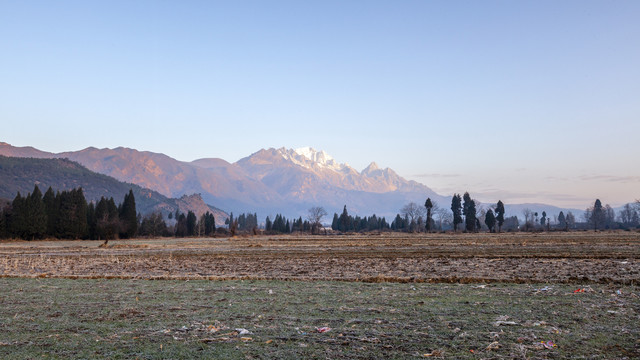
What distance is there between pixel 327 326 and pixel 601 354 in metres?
6.06

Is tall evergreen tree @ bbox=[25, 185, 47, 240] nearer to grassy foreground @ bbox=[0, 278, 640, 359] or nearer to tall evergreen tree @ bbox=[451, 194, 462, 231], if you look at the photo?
grassy foreground @ bbox=[0, 278, 640, 359]

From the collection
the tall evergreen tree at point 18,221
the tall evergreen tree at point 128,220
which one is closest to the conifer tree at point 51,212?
the tall evergreen tree at point 18,221

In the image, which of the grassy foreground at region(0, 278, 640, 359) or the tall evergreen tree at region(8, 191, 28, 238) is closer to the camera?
the grassy foreground at region(0, 278, 640, 359)

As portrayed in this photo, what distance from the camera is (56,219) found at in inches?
3999

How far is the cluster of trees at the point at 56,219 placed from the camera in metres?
94.7

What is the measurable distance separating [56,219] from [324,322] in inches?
4237

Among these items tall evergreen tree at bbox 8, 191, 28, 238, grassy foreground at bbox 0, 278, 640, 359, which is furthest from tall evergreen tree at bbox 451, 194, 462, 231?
grassy foreground at bbox 0, 278, 640, 359

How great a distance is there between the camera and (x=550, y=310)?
530 inches

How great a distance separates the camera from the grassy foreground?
941 centimetres

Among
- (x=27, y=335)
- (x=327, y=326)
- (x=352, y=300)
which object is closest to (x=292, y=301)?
(x=352, y=300)

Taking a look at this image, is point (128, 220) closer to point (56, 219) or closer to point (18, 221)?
point (56, 219)

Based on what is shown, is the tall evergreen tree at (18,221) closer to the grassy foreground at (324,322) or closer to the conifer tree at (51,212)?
the conifer tree at (51,212)

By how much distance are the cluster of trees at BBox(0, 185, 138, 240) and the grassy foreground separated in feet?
254

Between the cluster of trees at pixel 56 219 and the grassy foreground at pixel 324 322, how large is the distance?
77.5 meters
